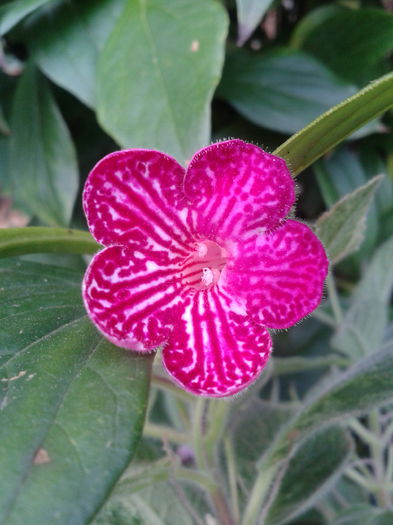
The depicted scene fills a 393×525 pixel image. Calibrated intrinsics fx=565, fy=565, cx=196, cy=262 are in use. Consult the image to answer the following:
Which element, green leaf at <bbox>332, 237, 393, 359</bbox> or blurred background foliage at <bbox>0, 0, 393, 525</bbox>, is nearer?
blurred background foliage at <bbox>0, 0, 393, 525</bbox>

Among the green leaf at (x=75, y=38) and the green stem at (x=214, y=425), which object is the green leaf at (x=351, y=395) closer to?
the green stem at (x=214, y=425)

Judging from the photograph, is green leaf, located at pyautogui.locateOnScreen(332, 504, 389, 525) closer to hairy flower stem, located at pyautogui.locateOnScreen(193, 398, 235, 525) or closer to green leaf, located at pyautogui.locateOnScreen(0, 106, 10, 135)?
hairy flower stem, located at pyautogui.locateOnScreen(193, 398, 235, 525)

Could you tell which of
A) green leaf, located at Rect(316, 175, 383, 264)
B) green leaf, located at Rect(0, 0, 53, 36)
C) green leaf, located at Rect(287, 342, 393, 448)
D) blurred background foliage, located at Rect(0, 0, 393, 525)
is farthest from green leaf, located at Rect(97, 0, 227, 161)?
green leaf, located at Rect(287, 342, 393, 448)

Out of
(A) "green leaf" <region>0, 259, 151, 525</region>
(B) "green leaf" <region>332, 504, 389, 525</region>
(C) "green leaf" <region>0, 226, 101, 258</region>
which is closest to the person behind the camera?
(A) "green leaf" <region>0, 259, 151, 525</region>

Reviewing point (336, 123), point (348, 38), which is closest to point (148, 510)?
point (336, 123)

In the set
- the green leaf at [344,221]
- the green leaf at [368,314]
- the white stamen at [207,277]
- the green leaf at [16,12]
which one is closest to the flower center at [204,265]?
the white stamen at [207,277]
